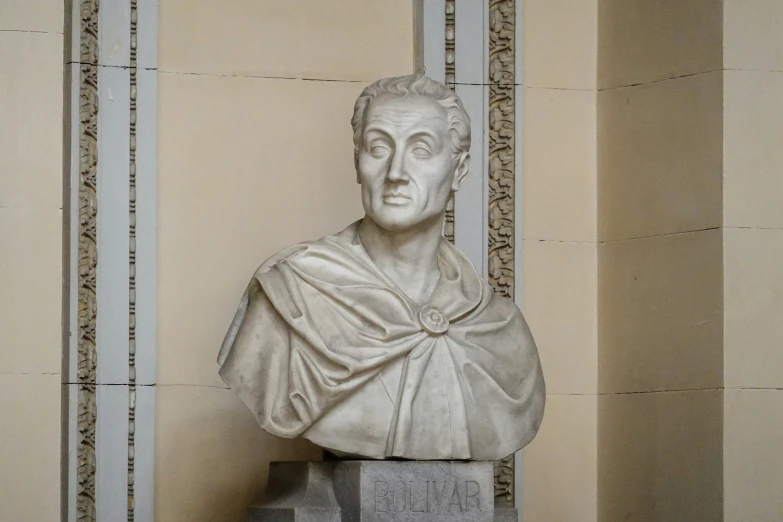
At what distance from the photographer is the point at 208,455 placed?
7.45 m

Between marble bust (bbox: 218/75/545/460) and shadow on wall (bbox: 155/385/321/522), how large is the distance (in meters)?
1.13

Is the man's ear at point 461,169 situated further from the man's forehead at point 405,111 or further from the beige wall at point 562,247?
the beige wall at point 562,247

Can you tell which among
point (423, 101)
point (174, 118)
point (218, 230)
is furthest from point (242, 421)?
point (423, 101)

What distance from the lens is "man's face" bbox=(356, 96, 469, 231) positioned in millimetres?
6348

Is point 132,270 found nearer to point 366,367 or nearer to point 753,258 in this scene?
point 366,367

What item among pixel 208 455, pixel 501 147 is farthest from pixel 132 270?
pixel 501 147

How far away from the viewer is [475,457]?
632cm

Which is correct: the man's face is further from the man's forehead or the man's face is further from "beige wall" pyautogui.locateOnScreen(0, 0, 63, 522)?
"beige wall" pyautogui.locateOnScreen(0, 0, 63, 522)

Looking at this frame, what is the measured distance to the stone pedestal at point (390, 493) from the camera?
6133mm

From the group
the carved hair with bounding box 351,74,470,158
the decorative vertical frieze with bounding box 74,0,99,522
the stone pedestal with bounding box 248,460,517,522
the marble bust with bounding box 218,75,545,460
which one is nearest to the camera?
the stone pedestal with bounding box 248,460,517,522

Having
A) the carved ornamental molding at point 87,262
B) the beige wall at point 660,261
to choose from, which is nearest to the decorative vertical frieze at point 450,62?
→ the beige wall at point 660,261

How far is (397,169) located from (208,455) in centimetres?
175

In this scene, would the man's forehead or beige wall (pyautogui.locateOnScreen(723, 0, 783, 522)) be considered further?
beige wall (pyautogui.locateOnScreen(723, 0, 783, 522))

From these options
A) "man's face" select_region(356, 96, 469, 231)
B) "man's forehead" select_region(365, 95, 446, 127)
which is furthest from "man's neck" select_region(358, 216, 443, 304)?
"man's forehead" select_region(365, 95, 446, 127)
